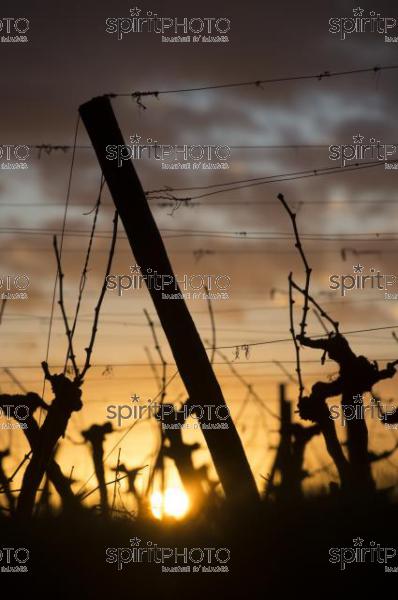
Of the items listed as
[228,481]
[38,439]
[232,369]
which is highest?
[232,369]

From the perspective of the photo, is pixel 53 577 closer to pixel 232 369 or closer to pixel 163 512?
pixel 163 512

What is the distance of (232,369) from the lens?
14.6 meters

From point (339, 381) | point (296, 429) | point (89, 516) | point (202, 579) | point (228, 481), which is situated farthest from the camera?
point (296, 429)

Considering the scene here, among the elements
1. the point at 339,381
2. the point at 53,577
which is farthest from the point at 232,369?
the point at 53,577

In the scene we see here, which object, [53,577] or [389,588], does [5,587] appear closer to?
[53,577]

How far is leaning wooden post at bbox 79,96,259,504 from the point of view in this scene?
11312 mm

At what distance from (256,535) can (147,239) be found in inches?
164

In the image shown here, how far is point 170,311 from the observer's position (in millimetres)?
11539

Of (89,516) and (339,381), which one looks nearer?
(339,381)

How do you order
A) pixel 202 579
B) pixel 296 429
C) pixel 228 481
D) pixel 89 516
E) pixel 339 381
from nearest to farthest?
pixel 228 481 → pixel 202 579 → pixel 339 381 → pixel 89 516 → pixel 296 429

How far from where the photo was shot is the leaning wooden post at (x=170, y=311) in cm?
1131

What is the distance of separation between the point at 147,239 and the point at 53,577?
515 centimetres

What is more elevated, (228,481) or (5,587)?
(228,481)

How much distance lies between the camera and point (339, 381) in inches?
518
